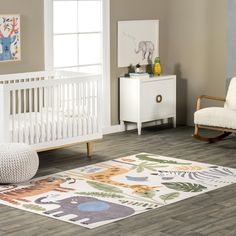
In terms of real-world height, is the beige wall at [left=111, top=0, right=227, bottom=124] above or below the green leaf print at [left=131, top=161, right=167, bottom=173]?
above

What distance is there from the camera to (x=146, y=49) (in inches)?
322

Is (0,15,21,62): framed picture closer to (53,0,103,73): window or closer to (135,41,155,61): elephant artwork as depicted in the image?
(53,0,103,73): window

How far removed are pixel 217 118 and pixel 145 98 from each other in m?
1.12

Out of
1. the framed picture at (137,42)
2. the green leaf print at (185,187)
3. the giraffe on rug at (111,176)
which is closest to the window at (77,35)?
the framed picture at (137,42)

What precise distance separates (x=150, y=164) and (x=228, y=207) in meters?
1.45

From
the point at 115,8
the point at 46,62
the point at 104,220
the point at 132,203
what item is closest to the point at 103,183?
the point at 132,203

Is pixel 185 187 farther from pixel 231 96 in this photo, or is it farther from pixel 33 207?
pixel 231 96

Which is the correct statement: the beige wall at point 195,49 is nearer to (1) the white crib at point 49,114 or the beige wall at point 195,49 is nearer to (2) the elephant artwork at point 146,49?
(2) the elephant artwork at point 146,49

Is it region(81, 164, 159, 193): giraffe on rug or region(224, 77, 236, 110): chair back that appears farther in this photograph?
region(224, 77, 236, 110): chair back

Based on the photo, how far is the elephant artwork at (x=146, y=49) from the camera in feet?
26.6

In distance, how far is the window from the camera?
725 cm

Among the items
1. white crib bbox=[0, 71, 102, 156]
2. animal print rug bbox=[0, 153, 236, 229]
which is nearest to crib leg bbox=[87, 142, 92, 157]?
white crib bbox=[0, 71, 102, 156]

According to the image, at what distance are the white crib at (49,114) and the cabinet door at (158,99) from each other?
104 cm

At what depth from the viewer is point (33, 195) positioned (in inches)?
205
